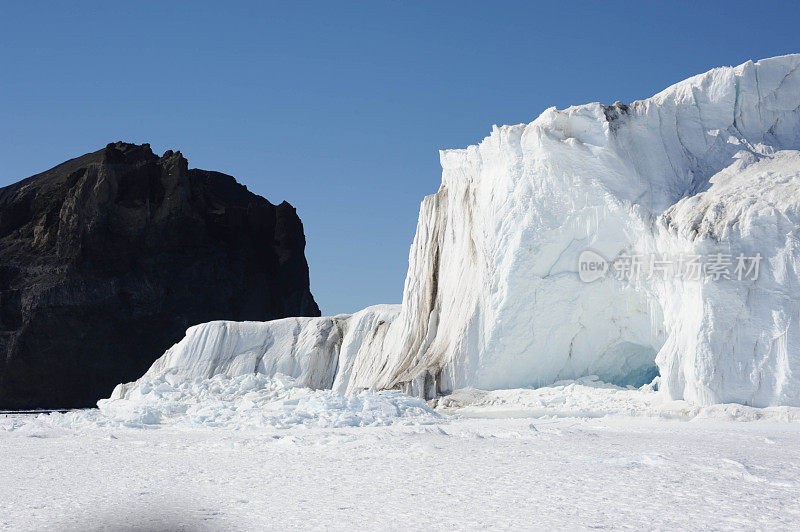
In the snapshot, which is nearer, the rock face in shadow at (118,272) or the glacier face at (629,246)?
the glacier face at (629,246)

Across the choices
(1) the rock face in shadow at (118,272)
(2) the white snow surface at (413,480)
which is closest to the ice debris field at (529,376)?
(2) the white snow surface at (413,480)

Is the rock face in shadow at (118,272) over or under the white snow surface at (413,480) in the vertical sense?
over

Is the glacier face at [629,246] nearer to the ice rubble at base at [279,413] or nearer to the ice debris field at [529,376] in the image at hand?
the ice debris field at [529,376]

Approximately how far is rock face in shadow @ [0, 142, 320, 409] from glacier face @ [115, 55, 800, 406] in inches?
1336

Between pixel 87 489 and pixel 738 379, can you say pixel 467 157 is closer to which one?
pixel 738 379

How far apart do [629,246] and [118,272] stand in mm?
42713

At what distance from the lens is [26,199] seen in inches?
2291

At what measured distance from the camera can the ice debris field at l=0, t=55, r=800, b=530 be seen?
5.80m

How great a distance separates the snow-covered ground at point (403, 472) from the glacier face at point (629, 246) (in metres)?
1.56

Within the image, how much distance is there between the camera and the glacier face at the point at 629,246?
13383 millimetres

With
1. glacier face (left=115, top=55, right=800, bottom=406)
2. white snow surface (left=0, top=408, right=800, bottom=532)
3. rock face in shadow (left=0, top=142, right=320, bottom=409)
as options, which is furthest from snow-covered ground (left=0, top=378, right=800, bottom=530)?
rock face in shadow (left=0, top=142, right=320, bottom=409)

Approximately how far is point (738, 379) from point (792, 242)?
2594mm

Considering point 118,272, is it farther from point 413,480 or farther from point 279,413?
point 413,480

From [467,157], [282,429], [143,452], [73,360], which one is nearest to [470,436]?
[282,429]
